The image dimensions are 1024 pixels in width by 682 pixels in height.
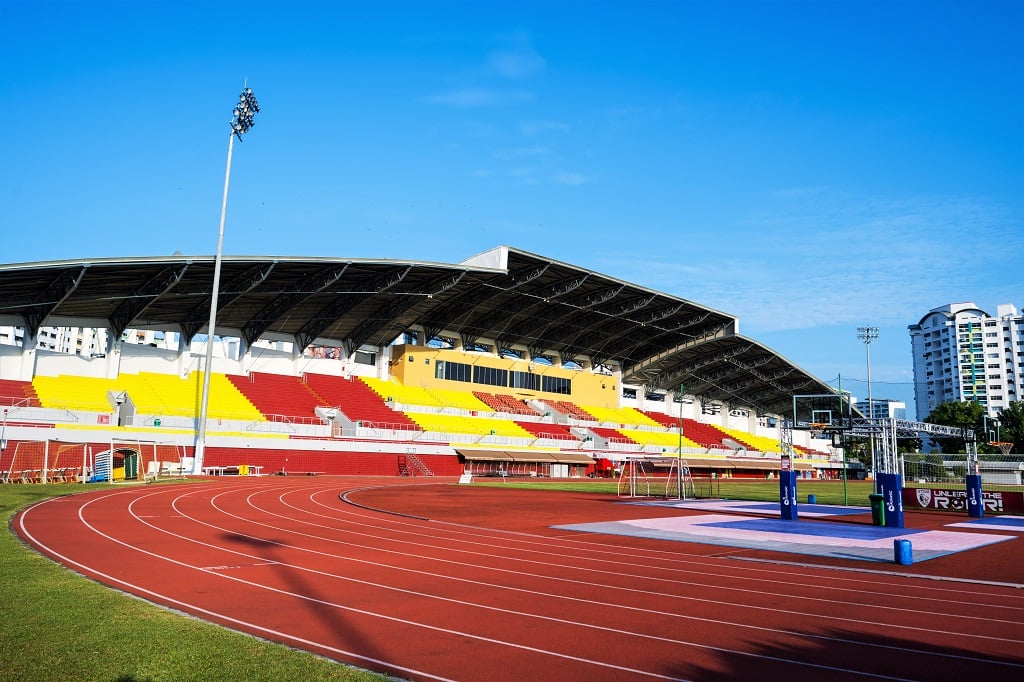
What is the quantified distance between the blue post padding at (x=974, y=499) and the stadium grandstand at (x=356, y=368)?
31.5 m

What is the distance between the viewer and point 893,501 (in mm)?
23500

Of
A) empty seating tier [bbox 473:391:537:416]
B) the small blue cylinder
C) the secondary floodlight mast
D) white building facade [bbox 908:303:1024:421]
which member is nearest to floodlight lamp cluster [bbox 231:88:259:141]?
the secondary floodlight mast

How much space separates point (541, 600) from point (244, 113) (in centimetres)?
4003

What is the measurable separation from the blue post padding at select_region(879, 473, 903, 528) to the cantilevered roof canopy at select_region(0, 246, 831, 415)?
3240cm

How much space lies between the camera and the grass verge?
254 inches

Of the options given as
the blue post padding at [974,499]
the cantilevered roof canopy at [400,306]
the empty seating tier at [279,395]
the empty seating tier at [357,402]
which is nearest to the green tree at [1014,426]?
the cantilevered roof canopy at [400,306]

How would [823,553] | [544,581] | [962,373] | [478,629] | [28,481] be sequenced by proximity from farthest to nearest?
[962,373] < [28,481] < [823,553] < [544,581] < [478,629]

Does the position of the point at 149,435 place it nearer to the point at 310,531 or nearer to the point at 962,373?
the point at 310,531

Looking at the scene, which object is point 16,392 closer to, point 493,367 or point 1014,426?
point 493,367

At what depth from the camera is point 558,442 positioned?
68312mm

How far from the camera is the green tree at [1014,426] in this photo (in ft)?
286

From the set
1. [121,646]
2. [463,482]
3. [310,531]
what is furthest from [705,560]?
[463,482]

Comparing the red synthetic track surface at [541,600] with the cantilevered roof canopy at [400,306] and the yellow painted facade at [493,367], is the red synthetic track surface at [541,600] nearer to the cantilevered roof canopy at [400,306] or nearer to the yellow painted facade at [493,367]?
the cantilevered roof canopy at [400,306]

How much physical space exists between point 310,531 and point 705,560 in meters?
9.59
